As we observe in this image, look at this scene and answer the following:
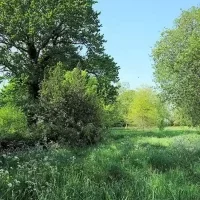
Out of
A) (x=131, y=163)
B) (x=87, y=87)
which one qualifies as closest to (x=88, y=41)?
(x=87, y=87)

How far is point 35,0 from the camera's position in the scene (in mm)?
27547

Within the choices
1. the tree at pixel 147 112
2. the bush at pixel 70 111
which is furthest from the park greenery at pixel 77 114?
the tree at pixel 147 112

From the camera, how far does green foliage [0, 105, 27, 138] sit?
66.4ft

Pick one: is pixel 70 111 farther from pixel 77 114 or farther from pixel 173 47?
pixel 173 47

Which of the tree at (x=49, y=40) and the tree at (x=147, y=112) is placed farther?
the tree at (x=147, y=112)

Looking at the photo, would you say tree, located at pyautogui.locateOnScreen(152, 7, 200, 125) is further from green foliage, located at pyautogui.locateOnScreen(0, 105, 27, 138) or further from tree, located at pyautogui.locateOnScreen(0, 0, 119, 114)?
green foliage, located at pyautogui.locateOnScreen(0, 105, 27, 138)

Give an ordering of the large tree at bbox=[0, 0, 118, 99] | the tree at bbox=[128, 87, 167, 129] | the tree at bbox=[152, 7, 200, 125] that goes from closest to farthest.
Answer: the large tree at bbox=[0, 0, 118, 99]
the tree at bbox=[152, 7, 200, 125]
the tree at bbox=[128, 87, 167, 129]

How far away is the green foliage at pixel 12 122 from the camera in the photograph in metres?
20.2

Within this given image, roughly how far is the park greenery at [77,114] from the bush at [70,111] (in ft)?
0.17

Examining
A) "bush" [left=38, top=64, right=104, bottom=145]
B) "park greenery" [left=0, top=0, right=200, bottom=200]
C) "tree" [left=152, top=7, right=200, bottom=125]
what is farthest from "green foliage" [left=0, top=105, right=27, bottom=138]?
"tree" [left=152, top=7, right=200, bottom=125]

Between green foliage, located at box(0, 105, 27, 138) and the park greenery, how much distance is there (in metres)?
0.05

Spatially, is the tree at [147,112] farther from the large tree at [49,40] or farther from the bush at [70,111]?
the bush at [70,111]

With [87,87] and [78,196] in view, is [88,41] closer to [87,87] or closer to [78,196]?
[87,87]

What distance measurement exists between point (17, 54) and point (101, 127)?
11500 millimetres
